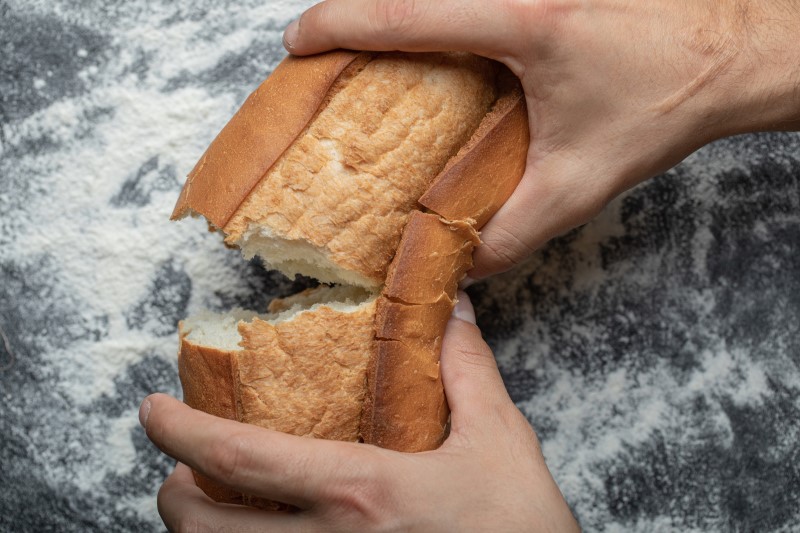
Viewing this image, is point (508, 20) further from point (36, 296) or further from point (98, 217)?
point (36, 296)

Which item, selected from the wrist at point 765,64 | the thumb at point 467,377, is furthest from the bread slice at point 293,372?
the wrist at point 765,64

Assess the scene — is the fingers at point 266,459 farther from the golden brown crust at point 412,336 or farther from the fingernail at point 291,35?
the fingernail at point 291,35

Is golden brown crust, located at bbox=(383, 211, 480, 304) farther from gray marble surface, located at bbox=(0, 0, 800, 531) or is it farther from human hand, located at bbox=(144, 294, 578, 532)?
gray marble surface, located at bbox=(0, 0, 800, 531)

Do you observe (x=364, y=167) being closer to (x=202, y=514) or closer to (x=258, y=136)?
(x=258, y=136)

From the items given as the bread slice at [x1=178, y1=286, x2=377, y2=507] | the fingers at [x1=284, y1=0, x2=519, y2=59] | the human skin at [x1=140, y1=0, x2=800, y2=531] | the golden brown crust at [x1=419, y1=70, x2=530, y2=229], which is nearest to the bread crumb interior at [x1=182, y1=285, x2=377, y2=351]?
the bread slice at [x1=178, y1=286, x2=377, y2=507]

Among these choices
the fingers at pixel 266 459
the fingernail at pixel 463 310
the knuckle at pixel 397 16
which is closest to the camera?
the fingers at pixel 266 459

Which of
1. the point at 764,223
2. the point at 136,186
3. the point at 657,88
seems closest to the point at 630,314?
the point at 764,223
